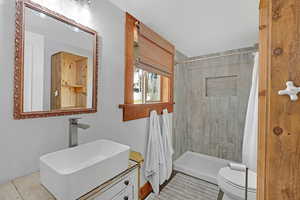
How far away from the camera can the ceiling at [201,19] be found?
4.30 feet

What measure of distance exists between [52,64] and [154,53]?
1.27 meters

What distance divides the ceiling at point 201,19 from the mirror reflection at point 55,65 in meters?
0.61

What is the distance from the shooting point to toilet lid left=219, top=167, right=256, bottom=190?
4.39 ft

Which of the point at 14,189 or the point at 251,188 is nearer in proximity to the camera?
the point at 14,189

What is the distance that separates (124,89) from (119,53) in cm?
37

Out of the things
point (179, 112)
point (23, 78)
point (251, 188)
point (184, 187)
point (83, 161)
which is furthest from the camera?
point (179, 112)

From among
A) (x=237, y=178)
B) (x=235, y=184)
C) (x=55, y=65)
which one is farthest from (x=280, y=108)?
(x=55, y=65)

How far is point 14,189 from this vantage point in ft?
2.21

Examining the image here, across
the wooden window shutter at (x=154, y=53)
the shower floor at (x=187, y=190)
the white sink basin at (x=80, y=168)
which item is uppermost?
the wooden window shutter at (x=154, y=53)

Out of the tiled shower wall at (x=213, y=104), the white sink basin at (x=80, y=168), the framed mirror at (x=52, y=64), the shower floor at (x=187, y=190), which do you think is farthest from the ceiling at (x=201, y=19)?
the shower floor at (x=187, y=190)

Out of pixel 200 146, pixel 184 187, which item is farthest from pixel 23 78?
pixel 200 146

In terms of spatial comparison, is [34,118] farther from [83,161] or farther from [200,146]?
[200,146]

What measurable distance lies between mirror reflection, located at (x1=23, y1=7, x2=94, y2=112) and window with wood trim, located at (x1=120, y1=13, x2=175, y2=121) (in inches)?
17.1

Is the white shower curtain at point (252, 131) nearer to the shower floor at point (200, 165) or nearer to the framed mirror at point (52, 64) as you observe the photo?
the shower floor at point (200, 165)
